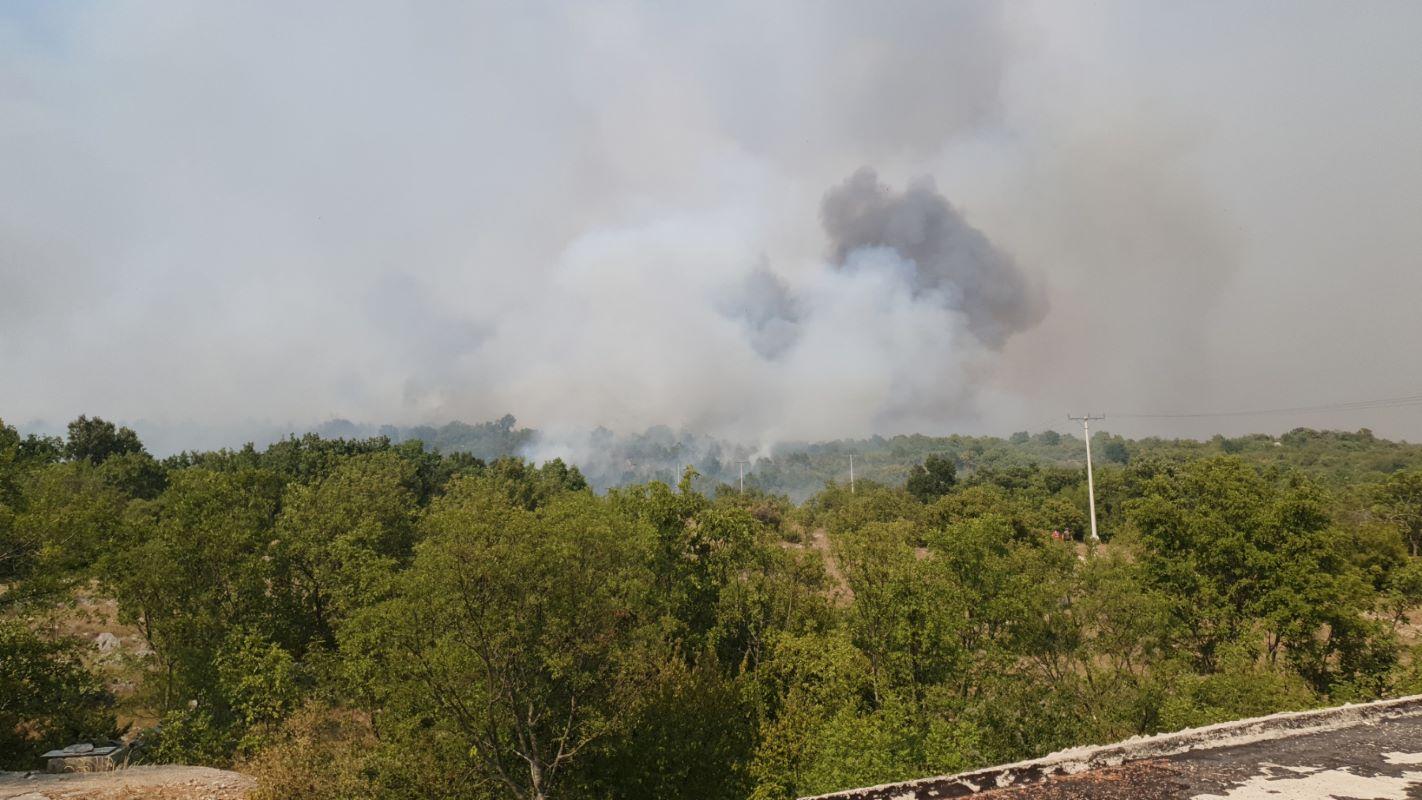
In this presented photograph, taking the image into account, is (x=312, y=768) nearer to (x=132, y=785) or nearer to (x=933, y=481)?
(x=132, y=785)

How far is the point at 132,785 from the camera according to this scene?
66.0 ft

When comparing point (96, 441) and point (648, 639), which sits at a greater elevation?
point (96, 441)

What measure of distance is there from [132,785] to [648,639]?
17219mm

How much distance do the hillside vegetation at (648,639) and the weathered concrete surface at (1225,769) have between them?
10309 millimetres

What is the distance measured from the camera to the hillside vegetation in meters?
18.2

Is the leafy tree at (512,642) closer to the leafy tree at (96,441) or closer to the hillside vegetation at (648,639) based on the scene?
the hillside vegetation at (648,639)

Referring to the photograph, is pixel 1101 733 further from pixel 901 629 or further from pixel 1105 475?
pixel 1105 475

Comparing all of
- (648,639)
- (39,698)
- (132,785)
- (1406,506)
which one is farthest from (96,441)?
(1406,506)

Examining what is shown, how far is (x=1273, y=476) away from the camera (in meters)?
42.7

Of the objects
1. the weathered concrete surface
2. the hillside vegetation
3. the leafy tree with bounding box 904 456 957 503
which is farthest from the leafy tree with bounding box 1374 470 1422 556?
the weathered concrete surface

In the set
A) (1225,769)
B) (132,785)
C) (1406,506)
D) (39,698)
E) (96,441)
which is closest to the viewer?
(1225,769)

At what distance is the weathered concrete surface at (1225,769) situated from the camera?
7156 millimetres

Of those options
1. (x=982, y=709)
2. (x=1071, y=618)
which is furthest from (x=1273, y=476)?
(x=982, y=709)

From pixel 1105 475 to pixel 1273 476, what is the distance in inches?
2544
